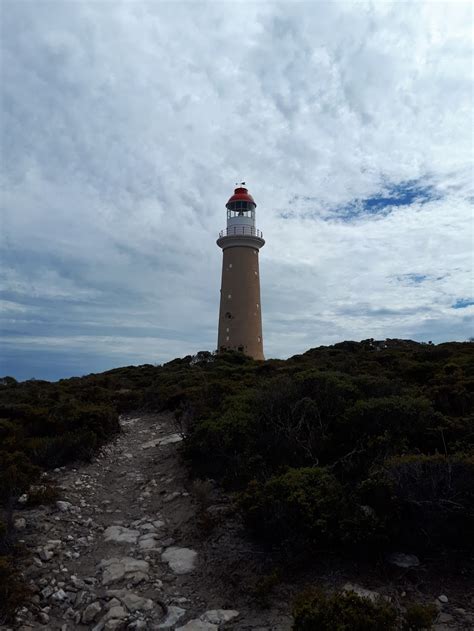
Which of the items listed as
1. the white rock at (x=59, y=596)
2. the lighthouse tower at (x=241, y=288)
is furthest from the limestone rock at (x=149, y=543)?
the lighthouse tower at (x=241, y=288)

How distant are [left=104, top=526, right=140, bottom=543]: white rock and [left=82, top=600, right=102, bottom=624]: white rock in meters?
1.44

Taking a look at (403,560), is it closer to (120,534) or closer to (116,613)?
(116,613)

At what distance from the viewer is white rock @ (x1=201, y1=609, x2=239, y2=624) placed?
14.5 ft

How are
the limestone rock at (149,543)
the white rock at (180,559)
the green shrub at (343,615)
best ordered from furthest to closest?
the limestone rock at (149,543) → the white rock at (180,559) → the green shrub at (343,615)

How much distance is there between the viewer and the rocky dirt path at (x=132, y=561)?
14.8 feet

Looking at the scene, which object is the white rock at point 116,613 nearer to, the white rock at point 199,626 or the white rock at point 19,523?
the white rock at point 199,626

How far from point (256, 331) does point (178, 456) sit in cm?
2115

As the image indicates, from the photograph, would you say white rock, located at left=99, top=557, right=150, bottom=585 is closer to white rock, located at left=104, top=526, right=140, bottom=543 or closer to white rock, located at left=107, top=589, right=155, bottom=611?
white rock, located at left=107, top=589, right=155, bottom=611

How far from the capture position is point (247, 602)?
4645 millimetres

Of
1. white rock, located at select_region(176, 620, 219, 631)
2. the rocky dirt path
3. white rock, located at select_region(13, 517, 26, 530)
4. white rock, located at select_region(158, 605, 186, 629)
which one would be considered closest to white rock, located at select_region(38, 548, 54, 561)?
the rocky dirt path

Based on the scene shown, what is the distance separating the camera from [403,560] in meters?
4.95

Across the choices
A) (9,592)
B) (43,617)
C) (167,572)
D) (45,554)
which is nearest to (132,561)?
(167,572)

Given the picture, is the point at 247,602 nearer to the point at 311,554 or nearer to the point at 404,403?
the point at 311,554

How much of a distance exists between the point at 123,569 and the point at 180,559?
0.69 metres
